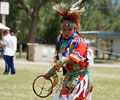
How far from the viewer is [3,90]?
848cm

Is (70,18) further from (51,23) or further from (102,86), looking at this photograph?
(51,23)

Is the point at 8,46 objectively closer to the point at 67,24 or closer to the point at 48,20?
the point at 67,24

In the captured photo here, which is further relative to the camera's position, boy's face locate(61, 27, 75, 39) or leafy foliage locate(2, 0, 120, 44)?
leafy foliage locate(2, 0, 120, 44)

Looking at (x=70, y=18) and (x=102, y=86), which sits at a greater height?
(x=70, y=18)

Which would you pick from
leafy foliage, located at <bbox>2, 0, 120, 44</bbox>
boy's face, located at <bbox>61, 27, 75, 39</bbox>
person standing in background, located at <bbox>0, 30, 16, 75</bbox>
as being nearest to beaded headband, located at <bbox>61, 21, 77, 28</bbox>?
boy's face, located at <bbox>61, 27, 75, 39</bbox>

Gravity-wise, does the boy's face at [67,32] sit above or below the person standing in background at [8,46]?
above

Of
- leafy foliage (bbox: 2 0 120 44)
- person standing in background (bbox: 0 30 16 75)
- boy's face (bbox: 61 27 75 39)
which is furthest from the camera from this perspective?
leafy foliage (bbox: 2 0 120 44)

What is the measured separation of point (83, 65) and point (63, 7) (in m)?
0.93

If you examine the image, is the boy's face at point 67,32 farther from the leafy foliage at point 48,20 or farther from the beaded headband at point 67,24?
the leafy foliage at point 48,20

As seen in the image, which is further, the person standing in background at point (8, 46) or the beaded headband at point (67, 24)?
the person standing in background at point (8, 46)

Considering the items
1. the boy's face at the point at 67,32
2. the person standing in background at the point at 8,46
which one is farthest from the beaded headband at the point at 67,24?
the person standing in background at the point at 8,46

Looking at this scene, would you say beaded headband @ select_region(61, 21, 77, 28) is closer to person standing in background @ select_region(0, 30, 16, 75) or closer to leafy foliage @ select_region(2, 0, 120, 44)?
person standing in background @ select_region(0, 30, 16, 75)

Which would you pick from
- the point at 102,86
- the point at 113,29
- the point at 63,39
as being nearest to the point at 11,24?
the point at 113,29

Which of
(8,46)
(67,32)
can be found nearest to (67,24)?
(67,32)
